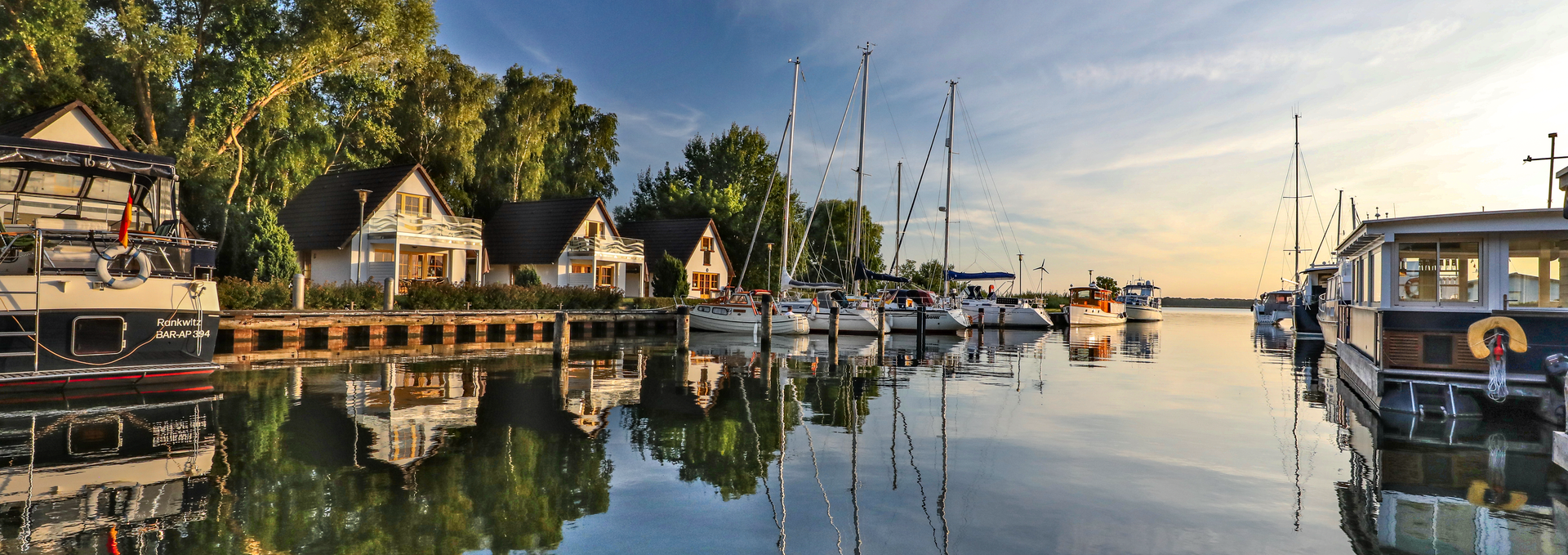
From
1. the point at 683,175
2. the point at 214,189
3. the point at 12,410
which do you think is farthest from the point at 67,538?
the point at 683,175

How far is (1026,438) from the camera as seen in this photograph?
10844 millimetres

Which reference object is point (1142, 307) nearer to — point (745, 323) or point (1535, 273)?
point (745, 323)

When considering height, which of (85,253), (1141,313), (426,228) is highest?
(426,228)

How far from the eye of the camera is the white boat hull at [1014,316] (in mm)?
42375

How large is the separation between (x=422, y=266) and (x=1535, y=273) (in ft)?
121

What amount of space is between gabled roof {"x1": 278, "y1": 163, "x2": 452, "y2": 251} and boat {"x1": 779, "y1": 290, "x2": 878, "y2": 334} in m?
17.0

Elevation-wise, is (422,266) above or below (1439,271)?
above

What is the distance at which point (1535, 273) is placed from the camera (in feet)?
40.3

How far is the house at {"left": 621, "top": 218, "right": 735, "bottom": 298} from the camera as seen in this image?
155 feet

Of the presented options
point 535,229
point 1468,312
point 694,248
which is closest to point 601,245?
point 535,229

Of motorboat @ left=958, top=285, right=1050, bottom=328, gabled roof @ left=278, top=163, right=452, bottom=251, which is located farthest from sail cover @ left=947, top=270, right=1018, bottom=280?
gabled roof @ left=278, top=163, right=452, bottom=251

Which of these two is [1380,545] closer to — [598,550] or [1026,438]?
[1026,438]

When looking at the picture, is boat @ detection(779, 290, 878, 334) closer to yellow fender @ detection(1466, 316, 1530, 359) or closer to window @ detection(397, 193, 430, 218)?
window @ detection(397, 193, 430, 218)

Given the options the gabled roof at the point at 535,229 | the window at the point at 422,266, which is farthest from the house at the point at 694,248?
the window at the point at 422,266
